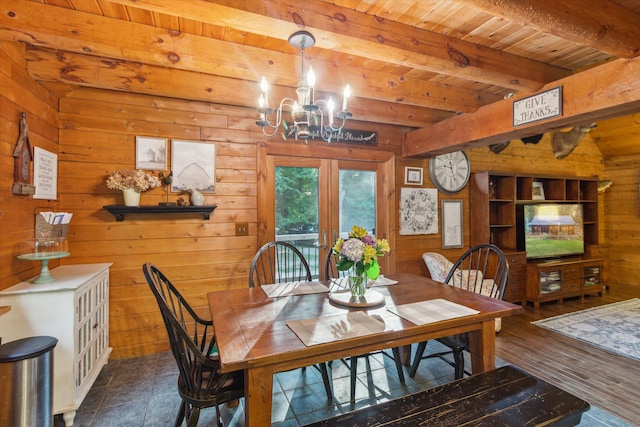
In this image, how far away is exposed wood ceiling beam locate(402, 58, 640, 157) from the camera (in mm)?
2000

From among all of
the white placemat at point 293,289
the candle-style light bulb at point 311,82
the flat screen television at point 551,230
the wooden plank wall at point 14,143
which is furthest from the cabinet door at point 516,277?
the wooden plank wall at point 14,143

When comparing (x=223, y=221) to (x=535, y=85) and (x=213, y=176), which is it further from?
(x=535, y=85)

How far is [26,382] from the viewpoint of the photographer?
1641 millimetres

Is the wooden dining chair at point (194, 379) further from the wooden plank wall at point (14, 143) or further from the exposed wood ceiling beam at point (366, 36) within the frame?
the exposed wood ceiling beam at point (366, 36)

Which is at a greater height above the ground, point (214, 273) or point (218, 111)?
point (218, 111)

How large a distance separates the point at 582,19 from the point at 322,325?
7.22ft

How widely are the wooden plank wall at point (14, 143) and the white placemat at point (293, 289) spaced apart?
5.21 feet

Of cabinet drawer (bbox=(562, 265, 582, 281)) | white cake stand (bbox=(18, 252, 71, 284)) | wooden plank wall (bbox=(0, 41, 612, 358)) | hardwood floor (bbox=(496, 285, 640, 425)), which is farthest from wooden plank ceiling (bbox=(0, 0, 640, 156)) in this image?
cabinet drawer (bbox=(562, 265, 582, 281))

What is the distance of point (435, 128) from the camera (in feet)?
11.7

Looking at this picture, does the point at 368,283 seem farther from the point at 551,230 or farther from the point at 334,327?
the point at 551,230

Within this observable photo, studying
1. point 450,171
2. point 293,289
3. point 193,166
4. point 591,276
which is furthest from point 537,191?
point 193,166

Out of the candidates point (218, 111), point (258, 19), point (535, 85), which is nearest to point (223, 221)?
point (218, 111)

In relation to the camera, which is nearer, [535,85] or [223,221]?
[535,85]

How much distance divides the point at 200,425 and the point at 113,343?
142 centimetres
